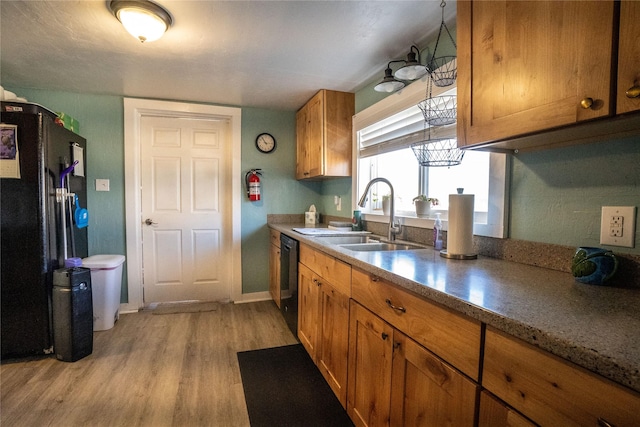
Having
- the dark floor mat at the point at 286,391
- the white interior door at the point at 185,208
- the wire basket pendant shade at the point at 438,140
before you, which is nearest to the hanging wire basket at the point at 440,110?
the wire basket pendant shade at the point at 438,140

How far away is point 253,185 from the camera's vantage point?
133 inches

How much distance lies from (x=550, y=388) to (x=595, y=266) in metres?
0.54

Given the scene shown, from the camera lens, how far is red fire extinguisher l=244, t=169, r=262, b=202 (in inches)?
133

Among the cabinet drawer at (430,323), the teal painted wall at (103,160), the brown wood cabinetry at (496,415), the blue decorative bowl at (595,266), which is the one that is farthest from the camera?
the teal painted wall at (103,160)

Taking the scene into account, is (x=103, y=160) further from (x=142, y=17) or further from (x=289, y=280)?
(x=289, y=280)

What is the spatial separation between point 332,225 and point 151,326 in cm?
186

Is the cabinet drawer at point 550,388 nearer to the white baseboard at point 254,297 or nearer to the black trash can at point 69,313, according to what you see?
the black trash can at point 69,313

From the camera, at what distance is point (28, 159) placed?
A: 211 centimetres

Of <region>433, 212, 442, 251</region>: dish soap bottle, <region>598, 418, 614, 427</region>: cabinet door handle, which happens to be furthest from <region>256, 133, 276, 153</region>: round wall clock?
<region>598, 418, 614, 427</region>: cabinet door handle

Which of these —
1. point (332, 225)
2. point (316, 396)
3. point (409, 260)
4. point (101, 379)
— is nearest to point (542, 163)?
point (409, 260)

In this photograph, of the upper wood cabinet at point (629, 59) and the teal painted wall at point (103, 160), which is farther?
the teal painted wall at point (103, 160)

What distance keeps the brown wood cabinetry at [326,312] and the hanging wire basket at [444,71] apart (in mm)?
1078

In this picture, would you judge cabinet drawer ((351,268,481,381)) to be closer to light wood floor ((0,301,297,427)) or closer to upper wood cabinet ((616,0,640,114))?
upper wood cabinet ((616,0,640,114))

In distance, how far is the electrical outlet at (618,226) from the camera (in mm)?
978
